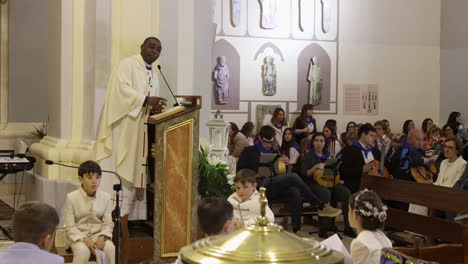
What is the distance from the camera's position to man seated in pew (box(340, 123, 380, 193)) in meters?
10.6

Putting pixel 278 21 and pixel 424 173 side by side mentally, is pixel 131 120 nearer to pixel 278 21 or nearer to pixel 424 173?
pixel 424 173

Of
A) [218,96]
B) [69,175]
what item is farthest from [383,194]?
[218,96]

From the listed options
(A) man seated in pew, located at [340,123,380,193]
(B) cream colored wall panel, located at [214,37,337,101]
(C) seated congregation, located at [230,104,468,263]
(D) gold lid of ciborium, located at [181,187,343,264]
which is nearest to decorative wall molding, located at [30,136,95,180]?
(C) seated congregation, located at [230,104,468,263]

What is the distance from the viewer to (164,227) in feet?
23.2

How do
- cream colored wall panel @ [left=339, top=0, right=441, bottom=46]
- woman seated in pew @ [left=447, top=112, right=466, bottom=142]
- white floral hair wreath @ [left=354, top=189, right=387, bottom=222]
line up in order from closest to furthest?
white floral hair wreath @ [left=354, top=189, right=387, bottom=222] → woman seated in pew @ [left=447, top=112, right=466, bottom=142] → cream colored wall panel @ [left=339, top=0, right=441, bottom=46]

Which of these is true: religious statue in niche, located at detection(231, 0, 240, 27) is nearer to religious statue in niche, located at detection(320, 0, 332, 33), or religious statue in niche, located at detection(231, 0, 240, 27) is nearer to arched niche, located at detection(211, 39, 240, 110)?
arched niche, located at detection(211, 39, 240, 110)

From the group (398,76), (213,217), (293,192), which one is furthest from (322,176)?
(398,76)

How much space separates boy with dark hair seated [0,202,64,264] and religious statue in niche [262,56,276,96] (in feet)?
45.3

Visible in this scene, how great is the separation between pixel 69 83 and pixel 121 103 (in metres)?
1.72

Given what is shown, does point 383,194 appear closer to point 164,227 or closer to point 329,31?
point 164,227

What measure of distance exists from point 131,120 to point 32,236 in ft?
15.4

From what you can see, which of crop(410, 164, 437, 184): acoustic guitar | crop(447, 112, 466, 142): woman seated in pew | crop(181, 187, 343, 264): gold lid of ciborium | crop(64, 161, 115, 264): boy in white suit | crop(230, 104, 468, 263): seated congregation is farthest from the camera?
crop(447, 112, 466, 142): woman seated in pew

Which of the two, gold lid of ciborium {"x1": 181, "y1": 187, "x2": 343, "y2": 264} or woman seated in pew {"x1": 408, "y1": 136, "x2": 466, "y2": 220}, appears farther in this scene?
woman seated in pew {"x1": 408, "y1": 136, "x2": 466, "y2": 220}

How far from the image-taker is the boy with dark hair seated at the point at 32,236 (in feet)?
11.4
